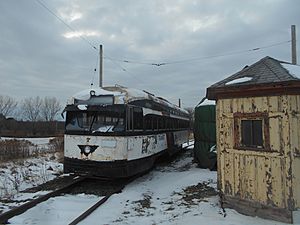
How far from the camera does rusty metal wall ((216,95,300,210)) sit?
245 inches

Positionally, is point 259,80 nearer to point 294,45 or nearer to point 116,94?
point 116,94

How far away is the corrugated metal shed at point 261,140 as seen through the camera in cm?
625

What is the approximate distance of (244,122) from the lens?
705 centimetres

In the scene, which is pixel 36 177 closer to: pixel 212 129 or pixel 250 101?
pixel 212 129

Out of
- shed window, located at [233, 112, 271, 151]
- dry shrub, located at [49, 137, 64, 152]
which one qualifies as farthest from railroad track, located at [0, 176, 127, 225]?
dry shrub, located at [49, 137, 64, 152]

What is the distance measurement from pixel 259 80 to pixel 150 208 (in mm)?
3910

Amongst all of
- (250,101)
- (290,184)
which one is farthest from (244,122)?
(290,184)

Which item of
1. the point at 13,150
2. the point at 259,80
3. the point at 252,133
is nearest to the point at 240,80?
the point at 259,80

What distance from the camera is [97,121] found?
35.3 ft

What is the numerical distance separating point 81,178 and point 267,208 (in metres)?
7.03

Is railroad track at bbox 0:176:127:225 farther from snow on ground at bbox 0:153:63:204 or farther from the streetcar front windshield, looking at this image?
the streetcar front windshield

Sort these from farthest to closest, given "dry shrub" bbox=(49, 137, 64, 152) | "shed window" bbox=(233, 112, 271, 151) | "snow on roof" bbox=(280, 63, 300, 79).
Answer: "dry shrub" bbox=(49, 137, 64, 152)
"shed window" bbox=(233, 112, 271, 151)
"snow on roof" bbox=(280, 63, 300, 79)

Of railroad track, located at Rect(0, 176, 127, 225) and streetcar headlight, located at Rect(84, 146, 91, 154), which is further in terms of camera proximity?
streetcar headlight, located at Rect(84, 146, 91, 154)

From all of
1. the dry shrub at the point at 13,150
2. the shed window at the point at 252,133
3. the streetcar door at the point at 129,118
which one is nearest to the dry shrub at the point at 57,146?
the dry shrub at the point at 13,150
